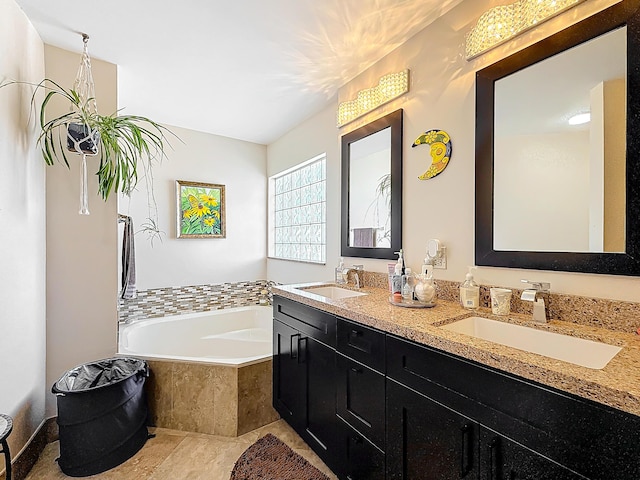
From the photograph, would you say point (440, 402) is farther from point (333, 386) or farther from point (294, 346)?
point (294, 346)

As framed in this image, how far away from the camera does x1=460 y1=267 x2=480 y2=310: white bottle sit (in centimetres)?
146

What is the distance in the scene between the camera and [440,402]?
1066mm

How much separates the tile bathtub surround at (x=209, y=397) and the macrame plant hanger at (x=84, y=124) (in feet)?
3.95

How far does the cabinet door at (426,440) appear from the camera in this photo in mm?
985

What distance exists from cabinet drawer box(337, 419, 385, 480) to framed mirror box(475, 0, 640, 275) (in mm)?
991

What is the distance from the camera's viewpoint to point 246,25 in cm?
178

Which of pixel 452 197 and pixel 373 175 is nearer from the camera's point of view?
pixel 452 197

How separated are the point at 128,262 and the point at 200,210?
99 centimetres

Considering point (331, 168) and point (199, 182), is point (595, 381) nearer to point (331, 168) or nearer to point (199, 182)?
point (331, 168)

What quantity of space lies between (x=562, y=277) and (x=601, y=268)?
0.14 meters

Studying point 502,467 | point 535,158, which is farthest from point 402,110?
point 502,467

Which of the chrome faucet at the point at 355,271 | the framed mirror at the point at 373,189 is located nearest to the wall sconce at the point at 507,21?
the framed mirror at the point at 373,189

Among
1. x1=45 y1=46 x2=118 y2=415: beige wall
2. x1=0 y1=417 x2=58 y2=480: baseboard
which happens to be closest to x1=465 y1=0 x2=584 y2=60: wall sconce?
x1=45 y1=46 x2=118 y2=415: beige wall

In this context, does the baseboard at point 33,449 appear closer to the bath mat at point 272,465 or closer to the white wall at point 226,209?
the bath mat at point 272,465
